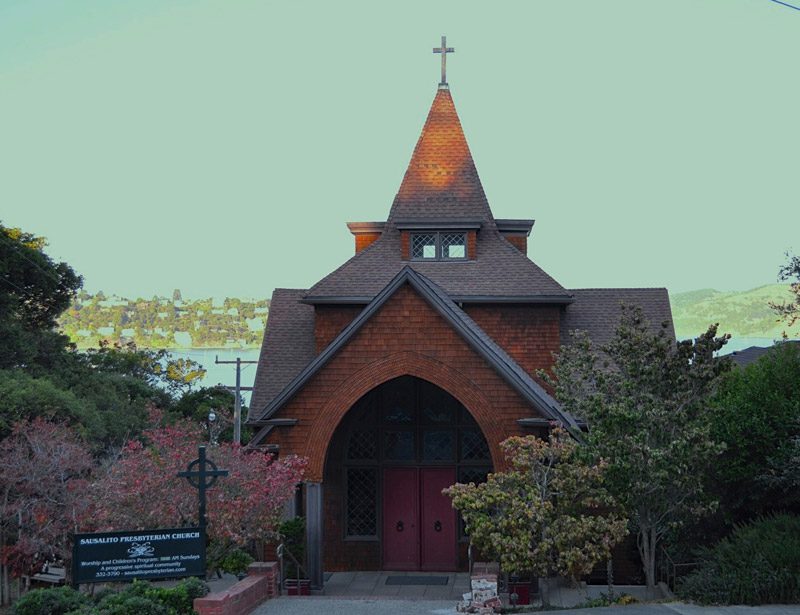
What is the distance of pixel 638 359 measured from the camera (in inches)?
794

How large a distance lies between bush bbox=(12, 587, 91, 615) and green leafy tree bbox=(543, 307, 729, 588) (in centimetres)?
896

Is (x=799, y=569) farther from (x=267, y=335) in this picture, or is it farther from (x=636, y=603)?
(x=267, y=335)

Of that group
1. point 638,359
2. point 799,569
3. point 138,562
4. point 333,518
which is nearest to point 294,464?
point 333,518

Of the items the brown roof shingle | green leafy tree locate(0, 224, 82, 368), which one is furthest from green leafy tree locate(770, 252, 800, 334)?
green leafy tree locate(0, 224, 82, 368)

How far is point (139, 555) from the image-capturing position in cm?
1783

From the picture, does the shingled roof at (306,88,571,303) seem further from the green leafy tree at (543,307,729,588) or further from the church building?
the green leafy tree at (543,307,729,588)

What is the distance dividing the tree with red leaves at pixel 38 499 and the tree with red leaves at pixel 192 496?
4525 millimetres

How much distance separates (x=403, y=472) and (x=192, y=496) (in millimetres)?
7377

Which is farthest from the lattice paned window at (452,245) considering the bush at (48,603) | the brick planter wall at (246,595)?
the bush at (48,603)

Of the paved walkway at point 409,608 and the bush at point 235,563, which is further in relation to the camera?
the bush at point 235,563

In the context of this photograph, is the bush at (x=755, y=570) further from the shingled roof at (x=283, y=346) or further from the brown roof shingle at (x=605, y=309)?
the shingled roof at (x=283, y=346)

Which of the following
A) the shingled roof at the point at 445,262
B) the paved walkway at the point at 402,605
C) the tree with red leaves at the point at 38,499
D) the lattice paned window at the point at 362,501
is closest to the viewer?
the paved walkway at the point at 402,605

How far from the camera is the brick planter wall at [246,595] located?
55.4ft

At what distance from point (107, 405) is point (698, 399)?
3306cm
